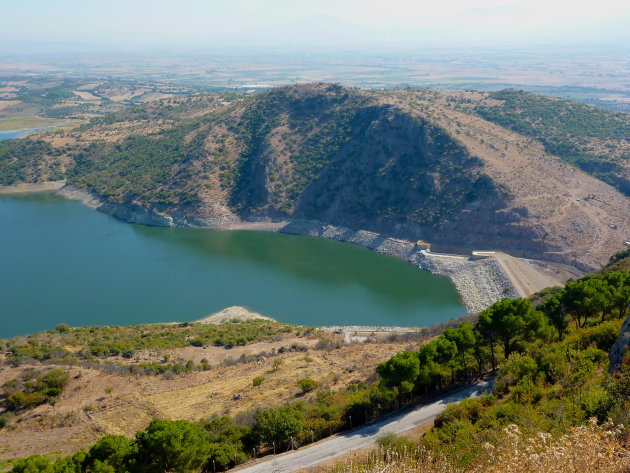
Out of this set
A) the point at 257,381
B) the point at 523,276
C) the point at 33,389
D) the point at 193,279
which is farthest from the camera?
the point at 193,279

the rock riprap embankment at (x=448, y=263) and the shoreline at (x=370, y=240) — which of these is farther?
the shoreline at (x=370, y=240)

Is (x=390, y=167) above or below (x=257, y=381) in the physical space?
above

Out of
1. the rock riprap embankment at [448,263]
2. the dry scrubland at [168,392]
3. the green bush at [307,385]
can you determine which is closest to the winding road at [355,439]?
the dry scrubland at [168,392]

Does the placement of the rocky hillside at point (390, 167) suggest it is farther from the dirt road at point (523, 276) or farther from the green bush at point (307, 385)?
the green bush at point (307, 385)

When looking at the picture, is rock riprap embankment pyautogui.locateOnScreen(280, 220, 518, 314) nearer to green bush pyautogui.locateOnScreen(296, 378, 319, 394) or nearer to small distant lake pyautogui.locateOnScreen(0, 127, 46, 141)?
green bush pyautogui.locateOnScreen(296, 378, 319, 394)

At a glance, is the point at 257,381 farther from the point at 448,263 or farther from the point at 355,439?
the point at 448,263

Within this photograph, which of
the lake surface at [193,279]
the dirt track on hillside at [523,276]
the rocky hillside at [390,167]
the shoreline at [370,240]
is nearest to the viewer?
the lake surface at [193,279]

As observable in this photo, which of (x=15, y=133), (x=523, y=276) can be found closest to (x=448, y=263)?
(x=523, y=276)

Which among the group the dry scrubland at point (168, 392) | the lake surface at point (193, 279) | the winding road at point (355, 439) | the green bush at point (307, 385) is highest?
the winding road at point (355, 439)
